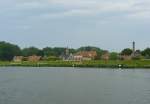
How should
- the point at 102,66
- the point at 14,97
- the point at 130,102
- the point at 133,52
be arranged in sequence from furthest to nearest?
the point at 133,52, the point at 102,66, the point at 14,97, the point at 130,102

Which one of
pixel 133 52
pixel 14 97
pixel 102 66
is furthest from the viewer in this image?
pixel 133 52

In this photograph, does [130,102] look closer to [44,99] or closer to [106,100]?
[106,100]

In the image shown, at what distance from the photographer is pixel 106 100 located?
4362 cm

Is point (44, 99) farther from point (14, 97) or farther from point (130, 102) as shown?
point (130, 102)

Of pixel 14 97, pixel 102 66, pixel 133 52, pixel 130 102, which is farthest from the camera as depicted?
pixel 133 52

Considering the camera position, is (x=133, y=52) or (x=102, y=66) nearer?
(x=102, y=66)

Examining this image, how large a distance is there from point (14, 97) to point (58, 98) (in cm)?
413

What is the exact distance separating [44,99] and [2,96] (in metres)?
4.36

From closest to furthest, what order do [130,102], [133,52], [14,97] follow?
[130,102]
[14,97]
[133,52]

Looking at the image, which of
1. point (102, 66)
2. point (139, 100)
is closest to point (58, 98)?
point (139, 100)

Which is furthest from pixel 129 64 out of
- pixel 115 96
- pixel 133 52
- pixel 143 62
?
pixel 115 96

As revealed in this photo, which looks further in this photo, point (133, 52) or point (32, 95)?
point (133, 52)

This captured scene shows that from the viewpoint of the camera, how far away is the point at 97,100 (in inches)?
1721

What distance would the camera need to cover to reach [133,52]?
19275 centimetres
